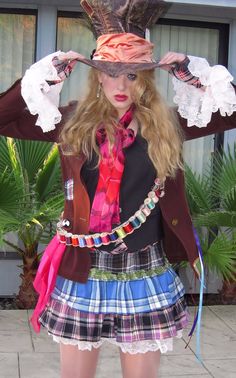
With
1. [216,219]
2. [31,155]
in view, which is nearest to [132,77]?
[31,155]

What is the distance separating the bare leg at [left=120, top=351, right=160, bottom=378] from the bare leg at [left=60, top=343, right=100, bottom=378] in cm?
13

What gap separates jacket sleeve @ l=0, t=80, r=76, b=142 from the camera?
8.20 ft

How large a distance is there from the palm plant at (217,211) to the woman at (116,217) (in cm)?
252

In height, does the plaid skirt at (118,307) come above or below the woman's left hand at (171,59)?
below

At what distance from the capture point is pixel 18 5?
5.67m

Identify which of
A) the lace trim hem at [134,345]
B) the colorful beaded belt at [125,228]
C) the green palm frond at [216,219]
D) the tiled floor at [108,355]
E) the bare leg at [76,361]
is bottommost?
the tiled floor at [108,355]

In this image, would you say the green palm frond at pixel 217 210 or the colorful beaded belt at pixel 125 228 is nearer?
the colorful beaded belt at pixel 125 228

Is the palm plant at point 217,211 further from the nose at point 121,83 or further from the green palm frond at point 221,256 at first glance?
the nose at point 121,83

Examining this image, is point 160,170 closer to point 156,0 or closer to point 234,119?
point 234,119

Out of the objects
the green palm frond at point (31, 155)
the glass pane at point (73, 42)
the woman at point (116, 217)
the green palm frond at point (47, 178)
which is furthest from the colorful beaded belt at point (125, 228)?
the glass pane at point (73, 42)

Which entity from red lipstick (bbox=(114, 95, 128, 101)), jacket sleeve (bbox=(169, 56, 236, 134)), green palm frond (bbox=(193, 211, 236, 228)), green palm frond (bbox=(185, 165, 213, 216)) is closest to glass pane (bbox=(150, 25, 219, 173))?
green palm frond (bbox=(185, 165, 213, 216))

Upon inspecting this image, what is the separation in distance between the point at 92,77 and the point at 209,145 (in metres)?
3.78

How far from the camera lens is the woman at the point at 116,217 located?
2.46 meters

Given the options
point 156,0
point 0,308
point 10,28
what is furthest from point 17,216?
point 156,0
